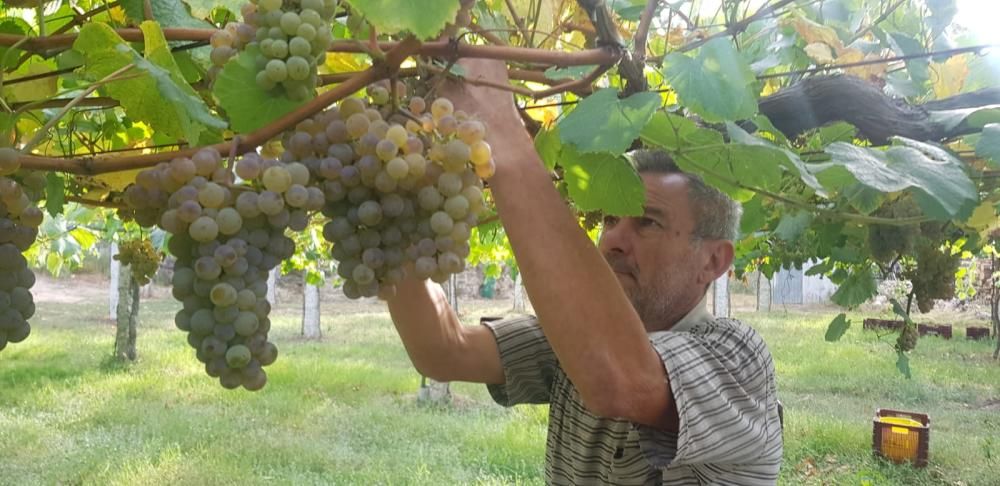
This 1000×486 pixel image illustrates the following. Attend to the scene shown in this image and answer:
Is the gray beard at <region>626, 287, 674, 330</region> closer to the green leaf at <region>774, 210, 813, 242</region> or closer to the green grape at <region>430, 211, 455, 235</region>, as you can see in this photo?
the green leaf at <region>774, 210, 813, 242</region>

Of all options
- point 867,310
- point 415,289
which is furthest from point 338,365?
point 867,310

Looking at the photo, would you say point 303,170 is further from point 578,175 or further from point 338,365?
point 338,365

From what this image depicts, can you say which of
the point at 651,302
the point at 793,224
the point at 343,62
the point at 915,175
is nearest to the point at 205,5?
the point at 343,62

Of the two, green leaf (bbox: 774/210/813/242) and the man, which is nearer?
the man

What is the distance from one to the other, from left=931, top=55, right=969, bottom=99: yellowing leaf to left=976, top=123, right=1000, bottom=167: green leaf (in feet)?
2.90

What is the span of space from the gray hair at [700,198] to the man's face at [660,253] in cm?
2

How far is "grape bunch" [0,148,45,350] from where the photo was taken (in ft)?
2.32

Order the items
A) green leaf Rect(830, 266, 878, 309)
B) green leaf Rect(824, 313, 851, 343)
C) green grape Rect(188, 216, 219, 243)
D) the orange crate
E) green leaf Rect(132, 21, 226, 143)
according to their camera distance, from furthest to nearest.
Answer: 1. the orange crate
2. green leaf Rect(824, 313, 851, 343)
3. green leaf Rect(830, 266, 878, 309)
4. green leaf Rect(132, 21, 226, 143)
5. green grape Rect(188, 216, 219, 243)

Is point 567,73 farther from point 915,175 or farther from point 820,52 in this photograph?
point 820,52

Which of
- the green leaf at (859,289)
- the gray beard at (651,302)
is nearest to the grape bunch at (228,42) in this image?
the gray beard at (651,302)

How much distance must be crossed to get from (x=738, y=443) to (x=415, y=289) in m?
0.71

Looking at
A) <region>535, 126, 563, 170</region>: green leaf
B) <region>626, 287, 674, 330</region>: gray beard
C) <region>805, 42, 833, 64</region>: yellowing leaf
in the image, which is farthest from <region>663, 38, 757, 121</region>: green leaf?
<region>626, 287, 674, 330</region>: gray beard

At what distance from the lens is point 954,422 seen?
8.17m

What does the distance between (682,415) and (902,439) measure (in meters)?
6.16
